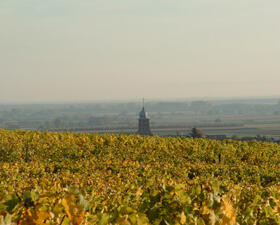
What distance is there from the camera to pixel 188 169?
10.5m

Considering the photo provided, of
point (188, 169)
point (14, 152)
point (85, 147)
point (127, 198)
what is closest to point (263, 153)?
point (188, 169)

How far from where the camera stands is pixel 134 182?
7535 millimetres

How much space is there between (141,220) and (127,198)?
1.28 m

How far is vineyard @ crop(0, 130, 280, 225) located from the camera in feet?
11.4

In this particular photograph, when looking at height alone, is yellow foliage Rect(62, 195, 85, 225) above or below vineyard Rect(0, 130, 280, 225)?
above

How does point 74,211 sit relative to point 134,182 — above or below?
above

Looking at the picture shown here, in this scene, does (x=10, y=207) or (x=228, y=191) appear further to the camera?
(x=228, y=191)

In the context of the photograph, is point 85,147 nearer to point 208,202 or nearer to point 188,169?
point 188,169

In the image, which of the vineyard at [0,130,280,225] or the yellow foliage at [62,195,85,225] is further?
the vineyard at [0,130,280,225]

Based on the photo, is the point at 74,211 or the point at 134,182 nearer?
the point at 74,211

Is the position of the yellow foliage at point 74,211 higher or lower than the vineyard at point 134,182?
higher

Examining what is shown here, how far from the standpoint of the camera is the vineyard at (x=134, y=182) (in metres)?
3.47

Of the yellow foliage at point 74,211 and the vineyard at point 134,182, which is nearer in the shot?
the yellow foliage at point 74,211

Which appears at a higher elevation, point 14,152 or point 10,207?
point 10,207
